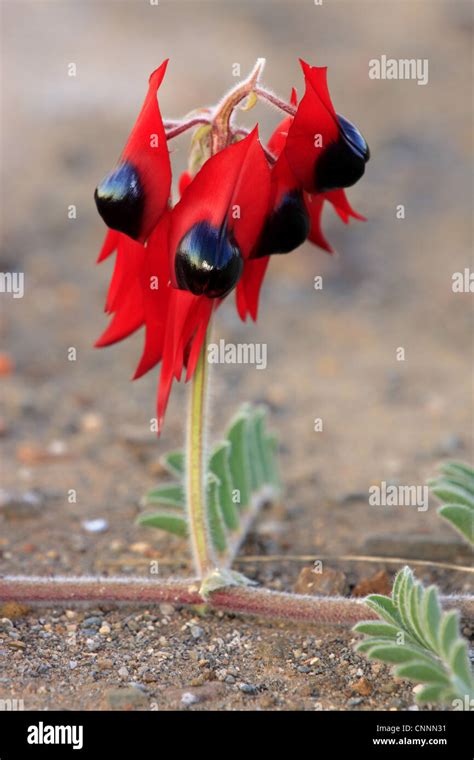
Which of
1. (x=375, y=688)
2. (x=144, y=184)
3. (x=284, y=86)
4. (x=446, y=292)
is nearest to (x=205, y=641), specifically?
(x=375, y=688)

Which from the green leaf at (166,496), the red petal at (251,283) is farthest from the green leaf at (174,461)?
the red petal at (251,283)

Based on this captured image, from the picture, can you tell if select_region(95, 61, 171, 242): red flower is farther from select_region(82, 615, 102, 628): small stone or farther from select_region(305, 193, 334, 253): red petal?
select_region(82, 615, 102, 628): small stone

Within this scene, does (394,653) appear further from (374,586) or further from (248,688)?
(374,586)

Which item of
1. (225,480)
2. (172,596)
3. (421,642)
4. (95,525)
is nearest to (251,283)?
(225,480)

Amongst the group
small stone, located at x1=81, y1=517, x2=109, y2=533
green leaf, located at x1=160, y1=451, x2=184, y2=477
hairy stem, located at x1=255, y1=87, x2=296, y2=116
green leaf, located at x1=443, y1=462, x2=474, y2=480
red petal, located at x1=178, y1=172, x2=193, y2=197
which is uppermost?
hairy stem, located at x1=255, y1=87, x2=296, y2=116

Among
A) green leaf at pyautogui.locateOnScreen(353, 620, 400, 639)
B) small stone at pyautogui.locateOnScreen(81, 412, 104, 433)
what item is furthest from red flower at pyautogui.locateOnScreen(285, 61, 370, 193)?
small stone at pyautogui.locateOnScreen(81, 412, 104, 433)

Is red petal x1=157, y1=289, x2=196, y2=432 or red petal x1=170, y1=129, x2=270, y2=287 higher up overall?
red petal x1=170, y1=129, x2=270, y2=287

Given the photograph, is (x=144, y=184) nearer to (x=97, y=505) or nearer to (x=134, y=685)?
(x=134, y=685)

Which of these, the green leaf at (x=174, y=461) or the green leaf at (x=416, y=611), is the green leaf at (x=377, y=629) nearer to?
the green leaf at (x=416, y=611)
